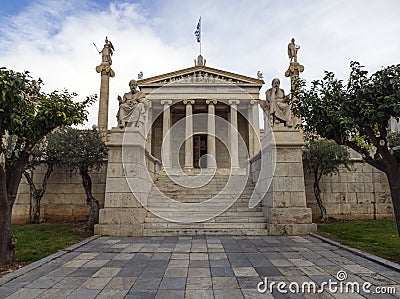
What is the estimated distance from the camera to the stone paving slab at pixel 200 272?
4.28 meters

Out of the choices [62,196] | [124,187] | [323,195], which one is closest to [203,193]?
[124,187]

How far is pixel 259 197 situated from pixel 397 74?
22.1 ft

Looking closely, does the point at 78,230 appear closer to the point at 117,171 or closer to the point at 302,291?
the point at 117,171

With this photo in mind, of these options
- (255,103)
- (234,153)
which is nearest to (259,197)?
(234,153)

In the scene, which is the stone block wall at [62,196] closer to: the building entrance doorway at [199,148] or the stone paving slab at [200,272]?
the stone paving slab at [200,272]

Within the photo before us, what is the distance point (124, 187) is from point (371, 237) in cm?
755

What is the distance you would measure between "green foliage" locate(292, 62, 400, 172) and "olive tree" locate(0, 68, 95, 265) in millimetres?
A: 5270

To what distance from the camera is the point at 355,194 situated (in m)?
14.1

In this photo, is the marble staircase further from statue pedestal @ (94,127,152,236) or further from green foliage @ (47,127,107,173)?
green foliage @ (47,127,107,173)

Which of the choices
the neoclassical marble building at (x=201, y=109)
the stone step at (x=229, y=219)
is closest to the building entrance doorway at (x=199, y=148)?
the neoclassical marble building at (x=201, y=109)

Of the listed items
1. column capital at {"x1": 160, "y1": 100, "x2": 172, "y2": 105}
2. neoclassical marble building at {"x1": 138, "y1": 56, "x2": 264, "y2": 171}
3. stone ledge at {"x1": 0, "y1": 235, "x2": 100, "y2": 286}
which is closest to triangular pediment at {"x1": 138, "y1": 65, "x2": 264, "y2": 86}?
neoclassical marble building at {"x1": 138, "y1": 56, "x2": 264, "y2": 171}

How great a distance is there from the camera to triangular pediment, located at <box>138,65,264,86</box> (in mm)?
26844

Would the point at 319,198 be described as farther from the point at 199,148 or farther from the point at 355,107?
the point at 199,148

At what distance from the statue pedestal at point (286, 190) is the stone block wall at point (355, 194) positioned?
4.55 m
